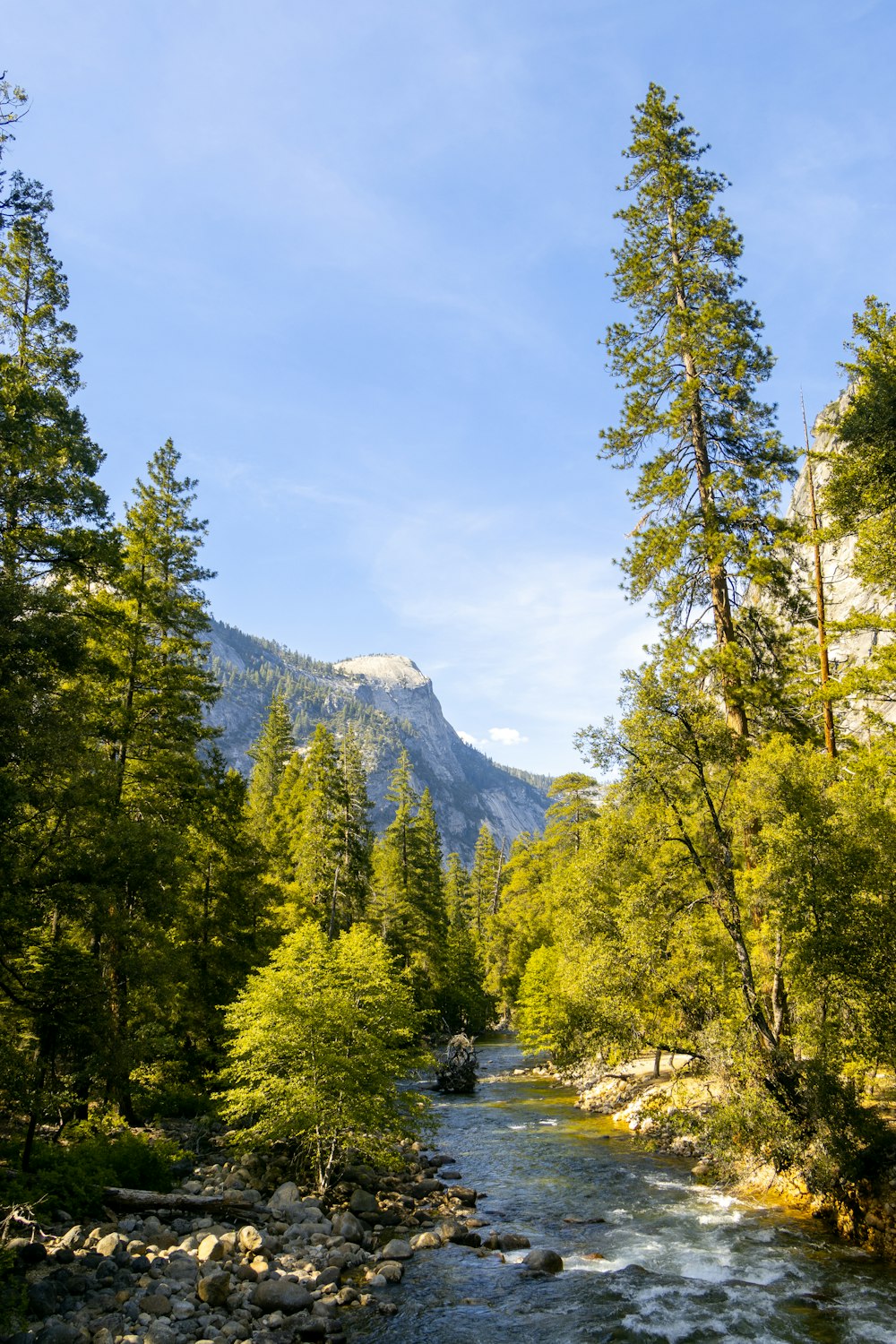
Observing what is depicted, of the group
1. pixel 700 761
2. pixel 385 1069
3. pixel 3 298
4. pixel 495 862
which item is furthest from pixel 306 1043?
pixel 495 862

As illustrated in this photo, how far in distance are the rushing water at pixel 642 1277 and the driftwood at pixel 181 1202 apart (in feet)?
10.8

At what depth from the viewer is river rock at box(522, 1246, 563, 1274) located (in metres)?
11.6

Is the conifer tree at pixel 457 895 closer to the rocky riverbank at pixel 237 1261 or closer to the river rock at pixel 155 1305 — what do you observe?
the rocky riverbank at pixel 237 1261

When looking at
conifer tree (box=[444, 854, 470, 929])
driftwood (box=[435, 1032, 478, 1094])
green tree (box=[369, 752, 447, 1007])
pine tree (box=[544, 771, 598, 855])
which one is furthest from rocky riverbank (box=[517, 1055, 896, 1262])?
conifer tree (box=[444, 854, 470, 929])

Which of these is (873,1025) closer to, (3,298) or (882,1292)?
(882,1292)

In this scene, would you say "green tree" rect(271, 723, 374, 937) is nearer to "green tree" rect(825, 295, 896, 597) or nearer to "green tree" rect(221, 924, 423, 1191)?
"green tree" rect(221, 924, 423, 1191)

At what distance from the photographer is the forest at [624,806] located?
11625mm

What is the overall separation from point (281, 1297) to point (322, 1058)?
457cm

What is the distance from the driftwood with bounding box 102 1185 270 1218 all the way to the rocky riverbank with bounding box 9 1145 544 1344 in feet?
0.13

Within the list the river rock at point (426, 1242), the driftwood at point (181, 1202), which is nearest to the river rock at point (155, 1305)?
the driftwood at point (181, 1202)

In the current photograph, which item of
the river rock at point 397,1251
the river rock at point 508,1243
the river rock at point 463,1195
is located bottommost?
the river rock at point 463,1195

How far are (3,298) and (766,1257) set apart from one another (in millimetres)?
22015

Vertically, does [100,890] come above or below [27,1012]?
above

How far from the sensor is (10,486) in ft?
39.2
